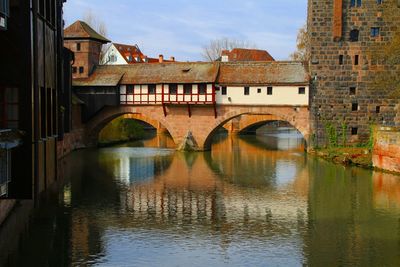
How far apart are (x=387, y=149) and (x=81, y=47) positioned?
22612 mm

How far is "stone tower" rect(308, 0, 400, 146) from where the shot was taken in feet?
113

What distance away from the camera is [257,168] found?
100ft

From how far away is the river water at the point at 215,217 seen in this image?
13.8 metres

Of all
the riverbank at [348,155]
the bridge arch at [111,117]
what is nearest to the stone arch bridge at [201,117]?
the bridge arch at [111,117]

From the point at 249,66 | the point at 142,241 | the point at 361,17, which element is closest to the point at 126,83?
the point at 249,66

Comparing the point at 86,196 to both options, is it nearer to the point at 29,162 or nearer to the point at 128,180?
the point at 128,180

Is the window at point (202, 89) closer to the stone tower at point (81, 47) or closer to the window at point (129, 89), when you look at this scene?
the window at point (129, 89)

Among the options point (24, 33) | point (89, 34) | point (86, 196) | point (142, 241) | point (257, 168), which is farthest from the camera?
point (89, 34)

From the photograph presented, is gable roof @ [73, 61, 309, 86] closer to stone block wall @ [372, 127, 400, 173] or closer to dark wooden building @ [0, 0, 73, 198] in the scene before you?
stone block wall @ [372, 127, 400, 173]

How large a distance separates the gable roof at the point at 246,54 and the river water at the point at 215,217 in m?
42.2

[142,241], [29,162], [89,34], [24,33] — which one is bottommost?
[142,241]

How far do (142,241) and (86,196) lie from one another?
22.9 ft

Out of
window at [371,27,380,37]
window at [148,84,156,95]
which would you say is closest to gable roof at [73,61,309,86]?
window at [148,84,156,95]

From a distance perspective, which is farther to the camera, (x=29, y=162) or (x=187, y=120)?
(x=187, y=120)
